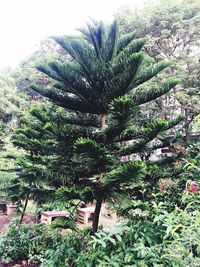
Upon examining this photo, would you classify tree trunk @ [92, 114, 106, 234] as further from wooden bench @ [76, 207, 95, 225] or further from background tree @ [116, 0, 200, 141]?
background tree @ [116, 0, 200, 141]

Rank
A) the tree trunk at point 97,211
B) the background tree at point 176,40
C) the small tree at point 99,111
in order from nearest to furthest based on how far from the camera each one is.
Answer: the small tree at point 99,111, the tree trunk at point 97,211, the background tree at point 176,40

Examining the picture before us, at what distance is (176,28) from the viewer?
6.94 metres

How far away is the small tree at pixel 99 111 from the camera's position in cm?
197

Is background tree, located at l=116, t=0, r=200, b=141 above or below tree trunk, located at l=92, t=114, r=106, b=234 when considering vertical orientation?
above

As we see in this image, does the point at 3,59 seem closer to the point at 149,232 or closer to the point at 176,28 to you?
the point at 176,28

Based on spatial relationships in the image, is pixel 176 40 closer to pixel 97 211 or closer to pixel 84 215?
pixel 84 215

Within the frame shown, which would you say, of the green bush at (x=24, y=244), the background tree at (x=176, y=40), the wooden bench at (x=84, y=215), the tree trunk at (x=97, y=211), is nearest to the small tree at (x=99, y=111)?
the tree trunk at (x=97, y=211)

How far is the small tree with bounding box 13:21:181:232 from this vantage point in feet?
6.47

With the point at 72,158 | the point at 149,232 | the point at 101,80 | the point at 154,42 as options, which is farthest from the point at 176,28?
the point at 149,232

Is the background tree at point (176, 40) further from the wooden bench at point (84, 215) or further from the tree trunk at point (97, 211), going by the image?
the tree trunk at point (97, 211)

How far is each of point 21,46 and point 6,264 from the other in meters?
12.8

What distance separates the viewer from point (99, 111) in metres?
2.37

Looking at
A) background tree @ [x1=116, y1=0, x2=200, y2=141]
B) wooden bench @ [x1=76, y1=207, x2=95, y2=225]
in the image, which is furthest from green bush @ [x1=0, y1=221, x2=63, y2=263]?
background tree @ [x1=116, y1=0, x2=200, y2=141]

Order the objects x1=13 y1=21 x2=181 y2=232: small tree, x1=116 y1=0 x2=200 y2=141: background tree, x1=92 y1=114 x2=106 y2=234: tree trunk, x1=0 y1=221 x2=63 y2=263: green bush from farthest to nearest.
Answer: x1=116 y1=0 x2=200 y2=141: background tree, x1=0 y1=221 x2=63 y2=263: green bush, x1=92 y1=114 x2=106 y2=234: tree trunk, x1=13 y1=21 x2=181 y2=232: small tree
